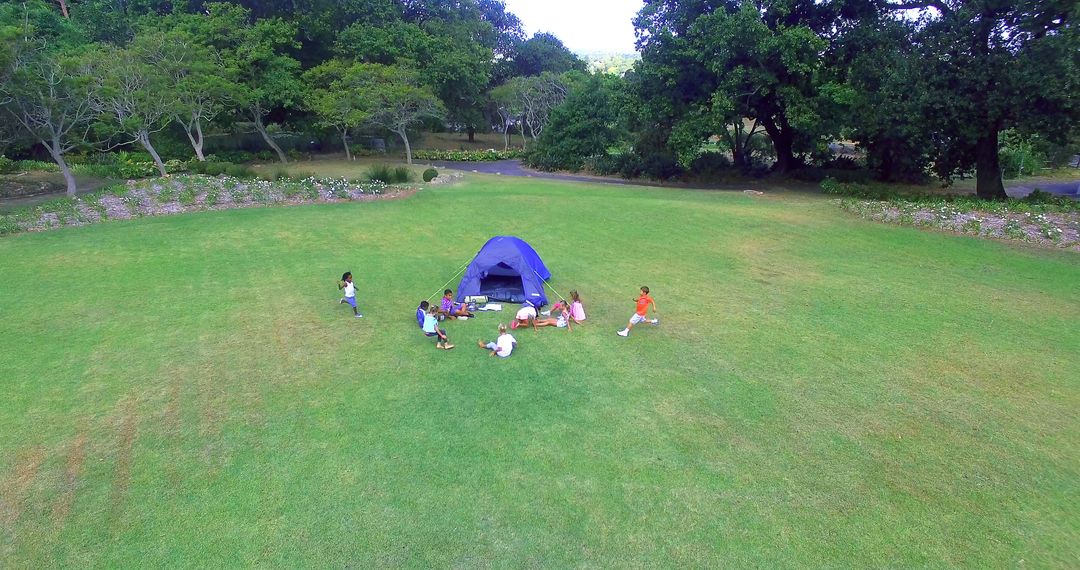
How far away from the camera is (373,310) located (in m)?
12.3

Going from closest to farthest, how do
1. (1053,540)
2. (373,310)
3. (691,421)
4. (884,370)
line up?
(1053,540)
(691,421)
(884,370)
(373,310)

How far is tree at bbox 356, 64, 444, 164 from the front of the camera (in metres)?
32.5

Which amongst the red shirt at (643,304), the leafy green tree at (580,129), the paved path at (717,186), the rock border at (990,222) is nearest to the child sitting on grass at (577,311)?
the red shirt at (643,304)

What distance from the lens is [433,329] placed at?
1067 centimetres

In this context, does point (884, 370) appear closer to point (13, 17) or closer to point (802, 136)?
point (802, 136)

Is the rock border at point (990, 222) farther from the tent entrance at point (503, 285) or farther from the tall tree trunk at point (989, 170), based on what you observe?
the tent entrance at point (503, 285)

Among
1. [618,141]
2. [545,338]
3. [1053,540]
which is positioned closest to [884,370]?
[1053,540]

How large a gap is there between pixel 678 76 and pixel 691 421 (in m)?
22.4

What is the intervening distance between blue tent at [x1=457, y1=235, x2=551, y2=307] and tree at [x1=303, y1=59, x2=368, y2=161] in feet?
77.7

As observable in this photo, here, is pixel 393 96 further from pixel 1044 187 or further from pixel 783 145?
pixel 1044 187

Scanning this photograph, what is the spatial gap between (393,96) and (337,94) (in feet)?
13.4

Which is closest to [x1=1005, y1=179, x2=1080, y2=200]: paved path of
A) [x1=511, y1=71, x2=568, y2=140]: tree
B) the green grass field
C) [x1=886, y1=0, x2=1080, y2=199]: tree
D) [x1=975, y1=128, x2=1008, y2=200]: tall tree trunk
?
[x1=975, y1=128, x2=1008, y2=200]: tall tree trunk

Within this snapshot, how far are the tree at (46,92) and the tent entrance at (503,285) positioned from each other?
1978cm

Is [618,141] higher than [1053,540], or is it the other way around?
[618,141]
